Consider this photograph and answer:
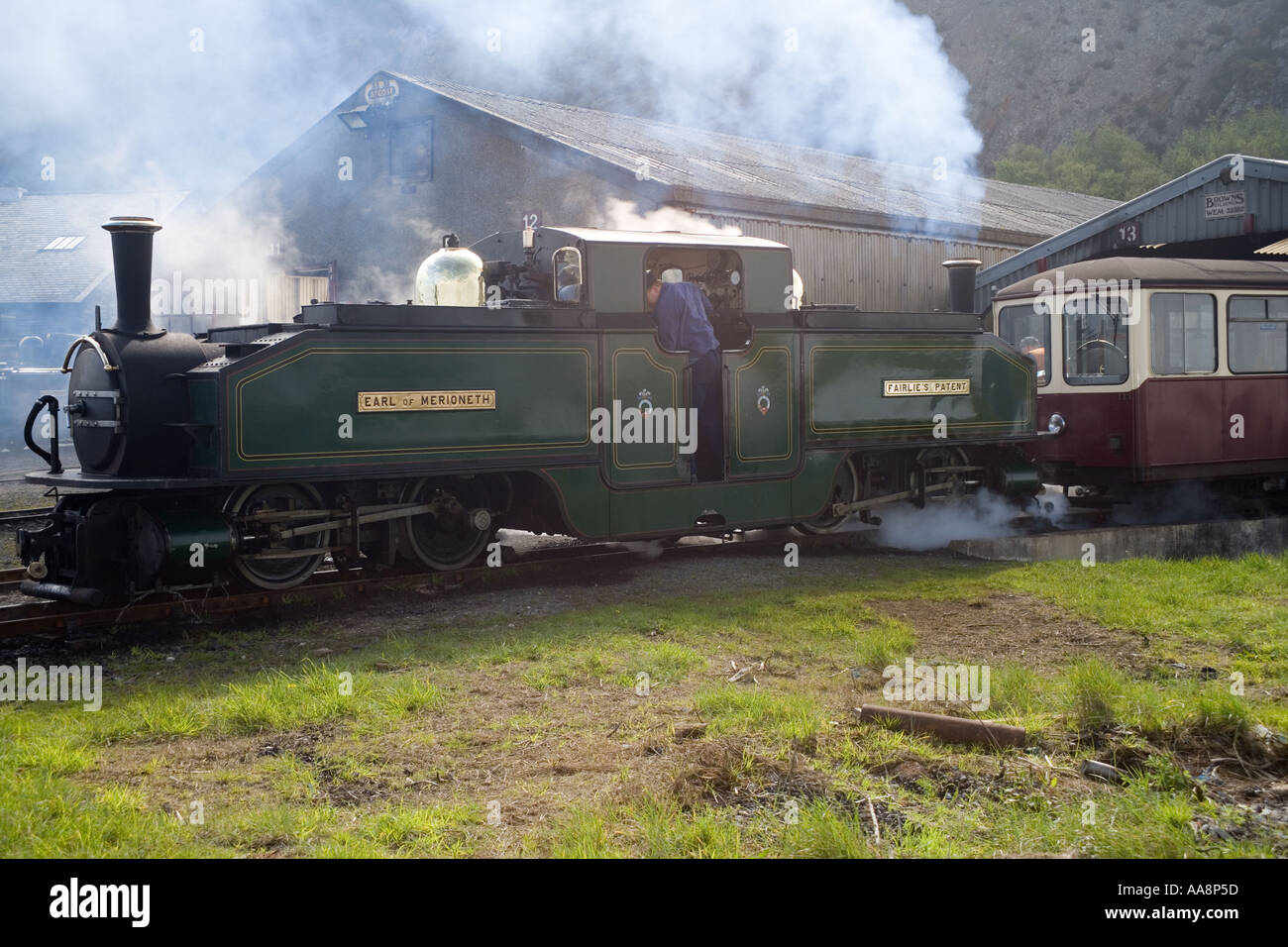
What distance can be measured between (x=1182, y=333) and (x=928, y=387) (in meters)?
3.43

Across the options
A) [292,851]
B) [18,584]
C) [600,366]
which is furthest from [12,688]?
[600,366]

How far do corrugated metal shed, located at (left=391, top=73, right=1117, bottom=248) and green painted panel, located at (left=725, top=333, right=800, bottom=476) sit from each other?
20.5 feet

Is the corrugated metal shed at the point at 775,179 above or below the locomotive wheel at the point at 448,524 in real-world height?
above

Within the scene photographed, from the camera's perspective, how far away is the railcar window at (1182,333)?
40.1 feet

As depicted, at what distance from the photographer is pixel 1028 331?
1334 cm

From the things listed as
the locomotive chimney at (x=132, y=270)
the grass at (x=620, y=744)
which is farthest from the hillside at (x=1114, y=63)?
the locomotive chimney at (x=132, y=270)

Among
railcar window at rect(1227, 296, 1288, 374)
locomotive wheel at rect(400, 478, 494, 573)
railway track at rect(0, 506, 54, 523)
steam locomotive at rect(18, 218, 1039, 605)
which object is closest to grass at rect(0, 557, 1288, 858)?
steam locomotive at rect(18, 218, 1039, 605)

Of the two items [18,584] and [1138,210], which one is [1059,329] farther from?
[18,584]

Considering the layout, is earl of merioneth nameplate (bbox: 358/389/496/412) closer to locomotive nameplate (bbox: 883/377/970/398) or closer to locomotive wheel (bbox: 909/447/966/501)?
locomotive nameplate (bbox: 883/377/970/398)

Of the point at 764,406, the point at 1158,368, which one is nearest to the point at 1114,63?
the point at 1158,368
